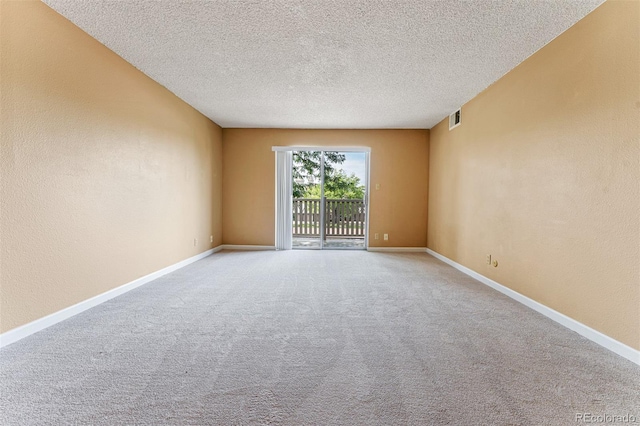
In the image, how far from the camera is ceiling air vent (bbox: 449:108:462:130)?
384cm

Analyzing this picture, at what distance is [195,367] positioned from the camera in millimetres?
1455

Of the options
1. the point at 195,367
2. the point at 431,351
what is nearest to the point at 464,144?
the point at 431,351

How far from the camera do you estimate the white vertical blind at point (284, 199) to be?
5.08 metres

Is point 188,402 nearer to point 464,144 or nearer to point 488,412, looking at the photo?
point 488,412

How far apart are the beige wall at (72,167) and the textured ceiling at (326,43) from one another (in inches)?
10.4

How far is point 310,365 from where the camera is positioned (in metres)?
1.48

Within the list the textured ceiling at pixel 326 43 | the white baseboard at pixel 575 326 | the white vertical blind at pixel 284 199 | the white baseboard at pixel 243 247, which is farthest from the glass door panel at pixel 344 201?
the white baseboard at pixel 575 326

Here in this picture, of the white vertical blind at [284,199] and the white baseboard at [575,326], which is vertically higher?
the white vertical blind at [284,199]

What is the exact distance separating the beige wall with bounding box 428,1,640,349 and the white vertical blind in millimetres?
3267

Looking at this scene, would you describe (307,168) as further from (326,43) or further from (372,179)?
(326,43)

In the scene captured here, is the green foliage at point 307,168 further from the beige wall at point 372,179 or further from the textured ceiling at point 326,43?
the textured ceiling at point 326,43

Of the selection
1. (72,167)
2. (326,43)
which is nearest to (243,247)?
(72,167)

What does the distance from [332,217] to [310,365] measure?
15.5 feet

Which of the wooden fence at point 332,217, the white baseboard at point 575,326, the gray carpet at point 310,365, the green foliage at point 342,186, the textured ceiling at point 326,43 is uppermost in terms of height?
the textured ceiling at point 326,43
